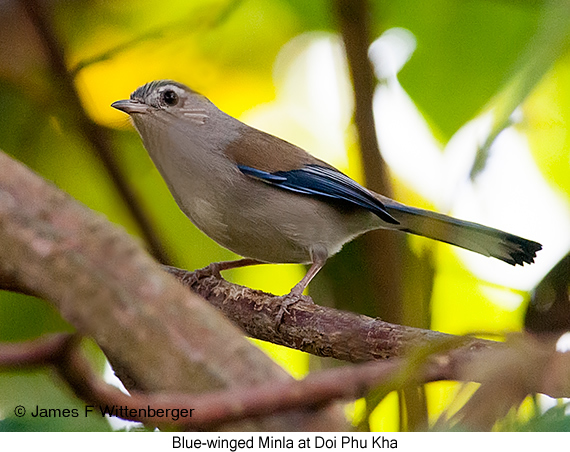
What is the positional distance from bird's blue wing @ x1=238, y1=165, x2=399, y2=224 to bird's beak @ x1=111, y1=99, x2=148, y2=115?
40 centimetres

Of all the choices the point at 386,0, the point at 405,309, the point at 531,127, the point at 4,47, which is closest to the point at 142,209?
the point at 4,47

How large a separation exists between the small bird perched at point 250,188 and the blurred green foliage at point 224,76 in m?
0.07

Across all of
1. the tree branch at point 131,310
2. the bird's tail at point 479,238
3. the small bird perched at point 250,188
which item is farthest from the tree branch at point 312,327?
the tree branch at point 131,310

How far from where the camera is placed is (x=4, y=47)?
2080 mm

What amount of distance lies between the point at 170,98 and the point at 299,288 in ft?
2.74

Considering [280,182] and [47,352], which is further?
[280,182]

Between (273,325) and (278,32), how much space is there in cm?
104

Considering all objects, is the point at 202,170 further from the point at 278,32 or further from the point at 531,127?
the point at 531,127

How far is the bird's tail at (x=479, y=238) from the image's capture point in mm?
1850

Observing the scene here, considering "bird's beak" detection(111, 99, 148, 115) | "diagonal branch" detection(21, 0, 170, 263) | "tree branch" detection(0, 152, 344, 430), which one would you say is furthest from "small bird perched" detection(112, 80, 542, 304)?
"tree branch" detection(0, 152, 344, 430)

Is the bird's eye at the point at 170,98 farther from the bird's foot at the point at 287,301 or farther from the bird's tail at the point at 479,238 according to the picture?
the bird's tail at the point at 479,238

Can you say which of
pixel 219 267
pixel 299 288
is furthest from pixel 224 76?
pixel 299 288

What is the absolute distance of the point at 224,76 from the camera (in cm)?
216

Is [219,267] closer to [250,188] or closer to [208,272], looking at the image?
[208,272]
